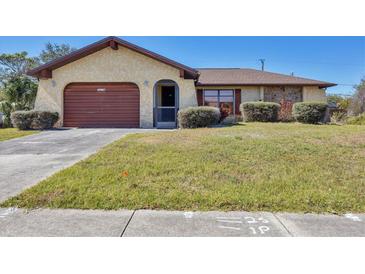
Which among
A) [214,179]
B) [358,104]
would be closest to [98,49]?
[214,179]

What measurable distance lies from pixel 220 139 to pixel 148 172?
3984 millimetres

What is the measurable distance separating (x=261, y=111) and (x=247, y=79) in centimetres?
497

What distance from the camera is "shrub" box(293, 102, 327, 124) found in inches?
598

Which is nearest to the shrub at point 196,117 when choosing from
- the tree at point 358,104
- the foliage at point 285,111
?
the foliage at point 285,111

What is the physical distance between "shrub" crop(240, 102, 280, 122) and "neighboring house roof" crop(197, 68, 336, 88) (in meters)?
3.45

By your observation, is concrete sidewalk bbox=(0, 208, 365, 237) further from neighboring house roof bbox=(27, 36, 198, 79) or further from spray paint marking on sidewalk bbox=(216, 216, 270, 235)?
neighboring house roof bbox=(27, 36, 198, 79)

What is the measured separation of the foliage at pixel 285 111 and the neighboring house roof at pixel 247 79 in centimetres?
137

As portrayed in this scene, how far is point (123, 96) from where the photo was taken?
1605 cm

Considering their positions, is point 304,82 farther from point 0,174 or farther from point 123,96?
point 0,174

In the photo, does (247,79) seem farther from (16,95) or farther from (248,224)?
(248,224)

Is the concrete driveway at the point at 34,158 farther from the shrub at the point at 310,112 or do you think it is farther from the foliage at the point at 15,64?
the foliage at the point at 15,64

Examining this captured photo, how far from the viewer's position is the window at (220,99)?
19516 mm

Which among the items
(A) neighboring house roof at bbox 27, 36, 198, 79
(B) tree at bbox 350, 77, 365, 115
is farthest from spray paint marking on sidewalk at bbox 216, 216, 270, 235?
(B) tree at bbox 350, 77, 365, 115

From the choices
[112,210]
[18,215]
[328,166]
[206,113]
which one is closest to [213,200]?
[112,210]
